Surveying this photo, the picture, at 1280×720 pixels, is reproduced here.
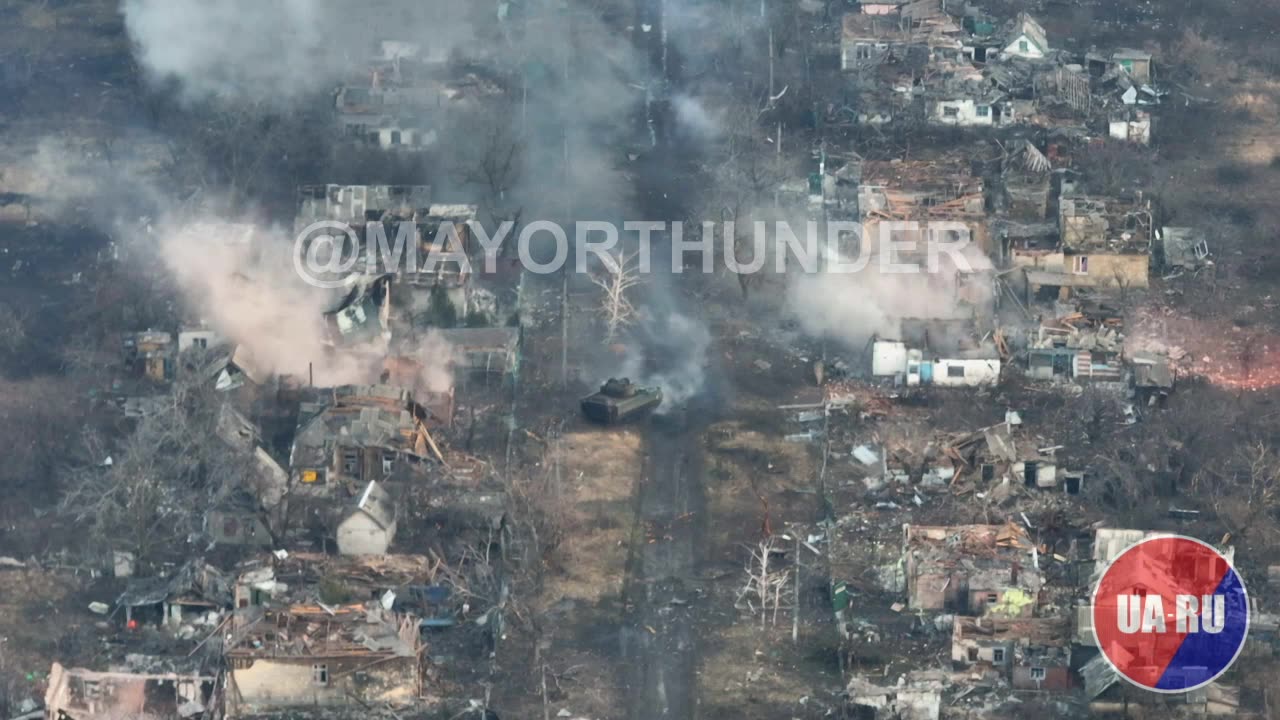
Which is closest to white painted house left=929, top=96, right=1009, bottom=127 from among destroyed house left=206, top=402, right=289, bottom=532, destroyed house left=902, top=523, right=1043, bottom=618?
destroyed house left=902, top=523, right=1043, bottom=618

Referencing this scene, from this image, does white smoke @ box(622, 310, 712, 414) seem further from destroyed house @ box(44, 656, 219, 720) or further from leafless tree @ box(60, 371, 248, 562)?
destroyed house @ box(44, 656, 219, 720)

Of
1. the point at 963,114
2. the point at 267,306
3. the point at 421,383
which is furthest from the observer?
the point at 963,114

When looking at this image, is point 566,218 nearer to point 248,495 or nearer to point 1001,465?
point 1001,465

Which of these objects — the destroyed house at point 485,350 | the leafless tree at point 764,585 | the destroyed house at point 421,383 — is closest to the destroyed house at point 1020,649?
the leafless tree at point 764,585

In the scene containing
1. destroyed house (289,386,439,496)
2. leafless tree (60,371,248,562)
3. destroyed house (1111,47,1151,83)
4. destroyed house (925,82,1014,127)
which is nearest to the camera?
leafless tree (60,371,248,562)

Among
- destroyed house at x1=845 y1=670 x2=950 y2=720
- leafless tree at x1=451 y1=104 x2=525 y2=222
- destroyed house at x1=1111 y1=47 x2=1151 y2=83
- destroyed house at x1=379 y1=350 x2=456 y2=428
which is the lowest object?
destroyed house at x1=845 y1=670 x2=950 y2=720

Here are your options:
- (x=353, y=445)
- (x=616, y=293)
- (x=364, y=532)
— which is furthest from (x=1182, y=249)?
(x=364, y=532)

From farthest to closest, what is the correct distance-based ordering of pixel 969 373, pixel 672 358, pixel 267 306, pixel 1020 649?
pixel 672 358
pixel 267 306
pixel 969 373
pixel 1020 649
